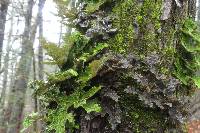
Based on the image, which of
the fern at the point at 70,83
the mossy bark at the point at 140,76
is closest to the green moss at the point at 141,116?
the mossy bark at the point at 140,76

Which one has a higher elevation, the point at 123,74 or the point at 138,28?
the point at 138,28

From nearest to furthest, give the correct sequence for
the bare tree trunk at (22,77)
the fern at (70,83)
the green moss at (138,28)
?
the fern at (70,83) < the green moss at (138,28) < the bare tree trunk at (22,77)

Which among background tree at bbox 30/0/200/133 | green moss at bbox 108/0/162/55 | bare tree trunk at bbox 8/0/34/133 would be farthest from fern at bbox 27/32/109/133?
bare tree trunk at bbox 8/0/34/133

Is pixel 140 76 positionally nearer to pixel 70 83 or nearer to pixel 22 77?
pixel 70 83

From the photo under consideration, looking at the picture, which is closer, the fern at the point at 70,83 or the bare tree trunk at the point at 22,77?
the fern at the point at 70,83

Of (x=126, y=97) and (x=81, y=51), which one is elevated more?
(x=81, y=51)

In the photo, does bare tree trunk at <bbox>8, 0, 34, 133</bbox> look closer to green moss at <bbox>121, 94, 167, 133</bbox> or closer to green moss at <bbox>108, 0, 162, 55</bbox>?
green moss at <bbox>108, 0, 162, 55</bbox>

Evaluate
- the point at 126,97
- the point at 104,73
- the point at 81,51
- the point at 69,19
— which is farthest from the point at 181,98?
the point at 69,19

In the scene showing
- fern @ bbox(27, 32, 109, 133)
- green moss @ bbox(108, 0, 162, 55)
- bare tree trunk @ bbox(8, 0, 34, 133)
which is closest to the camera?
fern @ bbox(27, 32, 109, 133)

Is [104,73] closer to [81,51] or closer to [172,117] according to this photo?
[81,51]

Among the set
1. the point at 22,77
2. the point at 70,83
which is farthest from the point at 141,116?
the point at 22,77

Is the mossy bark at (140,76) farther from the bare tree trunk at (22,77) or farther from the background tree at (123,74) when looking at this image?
the bare tree trunk at (22,77)
